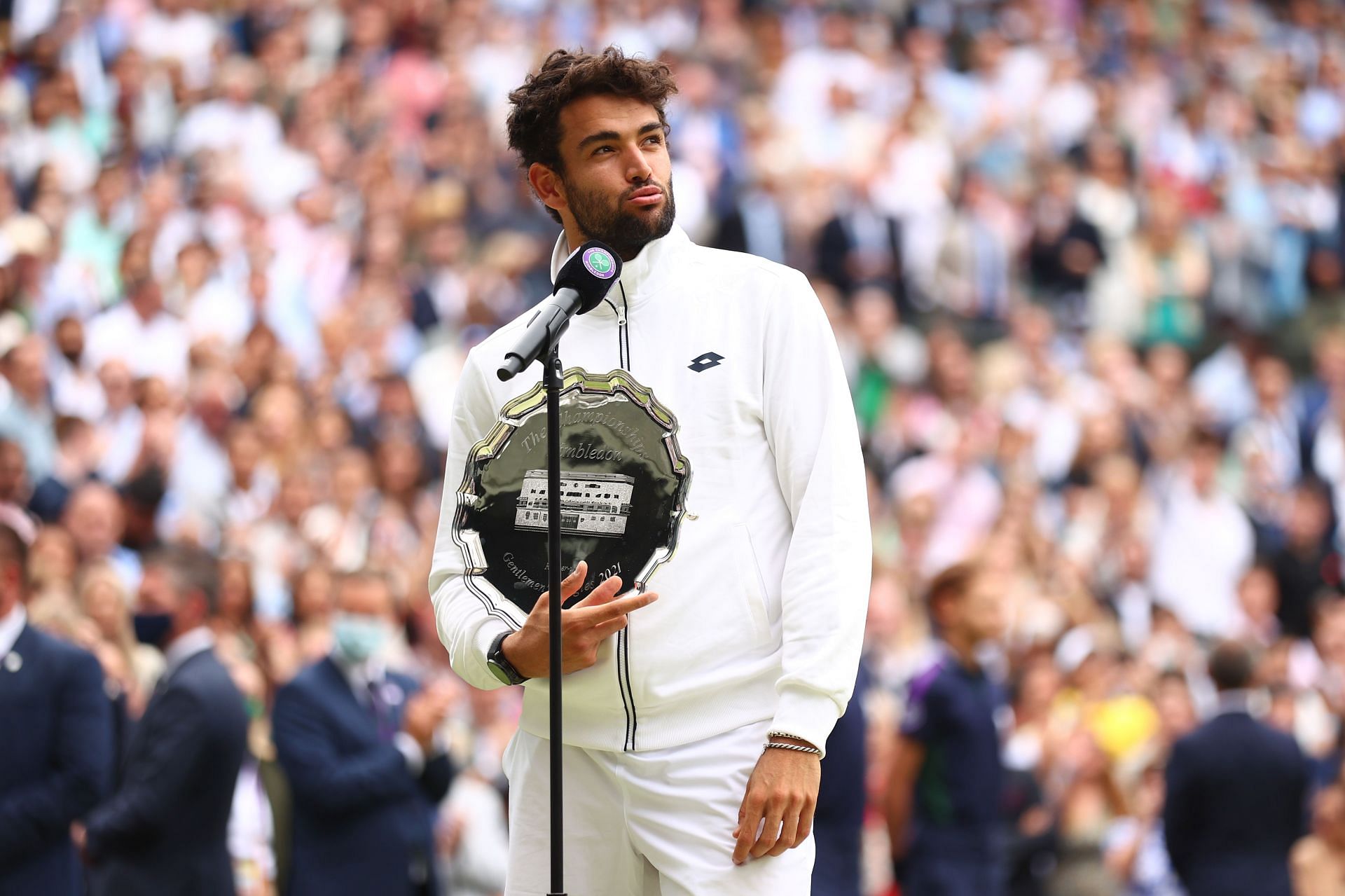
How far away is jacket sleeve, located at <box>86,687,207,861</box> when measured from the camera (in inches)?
237

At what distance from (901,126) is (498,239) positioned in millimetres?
4035

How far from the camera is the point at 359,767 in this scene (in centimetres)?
682

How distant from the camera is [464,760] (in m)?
7.95

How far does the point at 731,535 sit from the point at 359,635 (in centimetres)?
379

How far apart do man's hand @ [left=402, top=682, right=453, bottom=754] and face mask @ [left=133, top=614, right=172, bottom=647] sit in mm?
941

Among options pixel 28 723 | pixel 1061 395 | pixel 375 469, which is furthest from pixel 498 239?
pixel 28 723

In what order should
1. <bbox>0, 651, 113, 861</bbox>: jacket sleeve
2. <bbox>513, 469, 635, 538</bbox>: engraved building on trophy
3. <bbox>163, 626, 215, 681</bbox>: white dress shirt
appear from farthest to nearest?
<bbox>163, 626, 215, 681</bbox>: white dress shirt
<bbox>0, 651, 113, 861</bbox>: jacket sleeve
<bbox>513, 469, 635, 538</bbox>: engraved building on trophy

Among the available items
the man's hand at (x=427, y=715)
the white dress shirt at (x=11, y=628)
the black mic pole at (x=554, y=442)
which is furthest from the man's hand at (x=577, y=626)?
the man's hand at (x=427, y=715)

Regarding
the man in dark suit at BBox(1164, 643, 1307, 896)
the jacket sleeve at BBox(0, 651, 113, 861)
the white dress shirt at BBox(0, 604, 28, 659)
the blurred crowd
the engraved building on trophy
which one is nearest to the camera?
the engraved building on trophy

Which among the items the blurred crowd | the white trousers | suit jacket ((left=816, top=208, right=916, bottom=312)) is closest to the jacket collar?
the white trousers

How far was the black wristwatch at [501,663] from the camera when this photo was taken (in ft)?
11.7

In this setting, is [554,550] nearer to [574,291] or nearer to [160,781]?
[574,291]

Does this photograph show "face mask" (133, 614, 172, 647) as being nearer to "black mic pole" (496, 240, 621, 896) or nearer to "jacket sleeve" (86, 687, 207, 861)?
"jacket sleeve" (86, 687, 207, 861)

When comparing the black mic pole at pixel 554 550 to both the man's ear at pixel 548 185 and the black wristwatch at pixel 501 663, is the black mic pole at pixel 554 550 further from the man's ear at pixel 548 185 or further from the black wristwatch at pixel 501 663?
the man's ear at pixel 548 185
